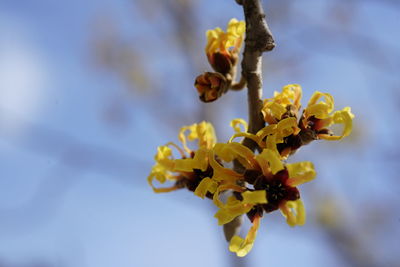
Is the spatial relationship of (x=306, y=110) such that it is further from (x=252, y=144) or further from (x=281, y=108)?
(x=252, y=144)

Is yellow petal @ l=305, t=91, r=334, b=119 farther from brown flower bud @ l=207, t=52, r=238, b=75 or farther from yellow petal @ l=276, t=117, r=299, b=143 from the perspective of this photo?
brown flower bud @ l=207, t=52, r=238, b=75

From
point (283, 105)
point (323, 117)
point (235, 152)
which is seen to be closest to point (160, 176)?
point (235, 152)

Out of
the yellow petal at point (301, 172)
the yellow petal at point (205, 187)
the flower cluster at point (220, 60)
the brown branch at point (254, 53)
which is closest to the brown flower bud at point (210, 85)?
the flower cluster at point (220, 60)

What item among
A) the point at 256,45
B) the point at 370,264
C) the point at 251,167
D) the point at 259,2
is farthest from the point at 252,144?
the point at 370,264

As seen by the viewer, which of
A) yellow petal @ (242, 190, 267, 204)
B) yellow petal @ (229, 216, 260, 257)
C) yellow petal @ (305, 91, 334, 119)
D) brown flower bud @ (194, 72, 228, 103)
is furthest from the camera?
brown flower bud @ (194, 72, 228, 103)

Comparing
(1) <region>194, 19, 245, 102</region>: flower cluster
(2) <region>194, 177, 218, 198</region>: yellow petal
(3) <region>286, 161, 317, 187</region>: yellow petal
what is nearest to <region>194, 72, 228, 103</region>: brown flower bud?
(1) <region>194, 19, 245, 102</region>: flower cluster

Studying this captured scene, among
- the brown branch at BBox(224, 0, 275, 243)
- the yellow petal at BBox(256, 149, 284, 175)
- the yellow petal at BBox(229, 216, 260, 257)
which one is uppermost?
the brown branch at BBox(224, 0, 275, 243)

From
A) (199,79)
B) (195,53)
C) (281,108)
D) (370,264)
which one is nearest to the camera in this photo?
(281,108)
